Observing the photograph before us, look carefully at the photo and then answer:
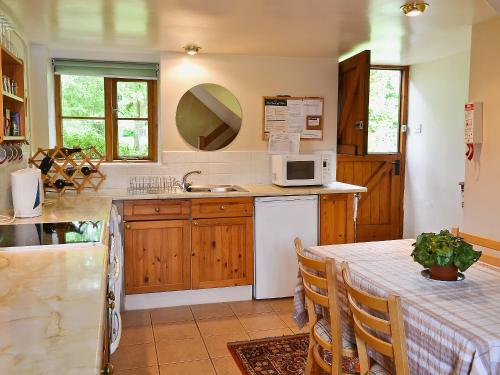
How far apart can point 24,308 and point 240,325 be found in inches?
92.2

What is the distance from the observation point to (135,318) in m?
3.55

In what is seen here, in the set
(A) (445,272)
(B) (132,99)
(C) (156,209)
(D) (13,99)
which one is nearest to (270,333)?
(C) (156,209)

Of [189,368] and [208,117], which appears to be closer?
[189,368]

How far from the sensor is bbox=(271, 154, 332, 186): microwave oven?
13.5 feet

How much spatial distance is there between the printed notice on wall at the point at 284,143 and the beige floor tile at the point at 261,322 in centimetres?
157

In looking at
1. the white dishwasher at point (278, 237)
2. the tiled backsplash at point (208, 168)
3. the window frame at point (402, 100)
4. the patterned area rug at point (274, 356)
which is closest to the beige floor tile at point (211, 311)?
the white dishwasher at point (278, 237)

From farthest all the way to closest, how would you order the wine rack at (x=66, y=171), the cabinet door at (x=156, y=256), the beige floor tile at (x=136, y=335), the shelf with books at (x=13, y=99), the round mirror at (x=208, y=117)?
the round mirror at (x=208, y=117)
the cabinet door at (x=156, y=256)
the wine rack at (x=66, y=171)
the beige floor tile at (x=136, y=335)
the shelf with books at (x=13, y=99)

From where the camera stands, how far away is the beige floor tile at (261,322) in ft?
11.1

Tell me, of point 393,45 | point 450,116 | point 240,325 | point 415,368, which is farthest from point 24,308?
point 450,116

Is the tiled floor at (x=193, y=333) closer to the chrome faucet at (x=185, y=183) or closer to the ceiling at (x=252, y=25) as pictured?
the chrome faucet at (x=185, y=183)

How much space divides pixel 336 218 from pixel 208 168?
1.23 m

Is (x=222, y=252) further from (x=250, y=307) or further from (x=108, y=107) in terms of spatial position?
(x=108, y=107)

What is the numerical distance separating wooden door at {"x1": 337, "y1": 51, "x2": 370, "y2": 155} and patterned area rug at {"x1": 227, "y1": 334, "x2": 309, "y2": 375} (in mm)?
1713

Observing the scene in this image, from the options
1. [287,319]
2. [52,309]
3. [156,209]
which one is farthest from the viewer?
[156,209]
